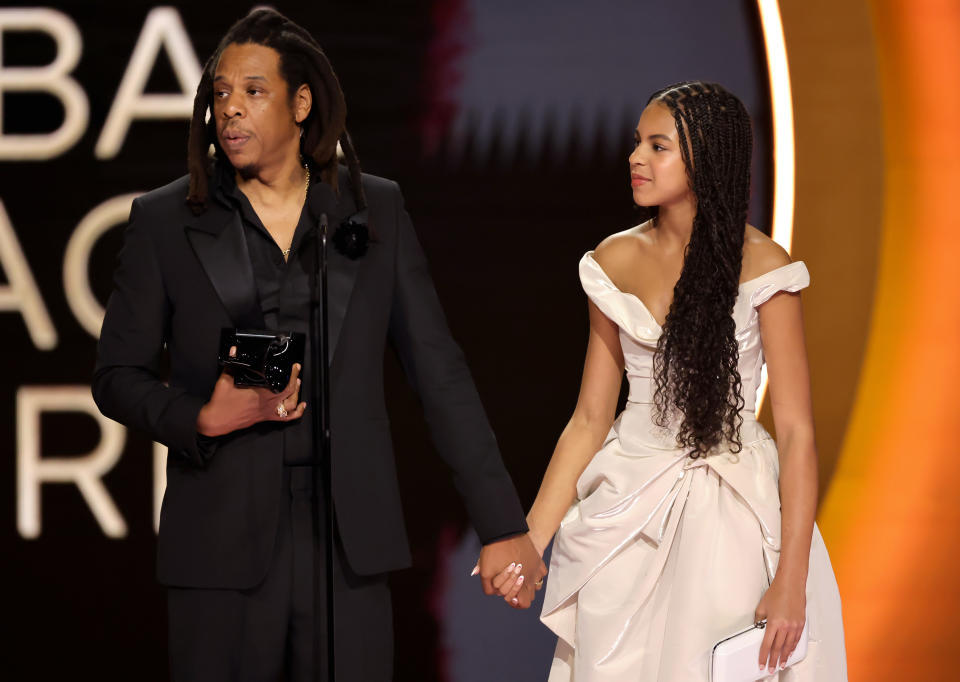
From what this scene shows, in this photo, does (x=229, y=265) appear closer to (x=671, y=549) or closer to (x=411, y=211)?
(x=671, y=549)

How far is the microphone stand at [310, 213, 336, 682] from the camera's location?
6.61 ft

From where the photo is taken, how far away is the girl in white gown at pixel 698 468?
2.40 m

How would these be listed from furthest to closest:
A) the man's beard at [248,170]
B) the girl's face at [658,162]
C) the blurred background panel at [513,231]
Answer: the blurred background panel at [513,231]
the girl's face at [658,162]
the man's beard at [248,170]

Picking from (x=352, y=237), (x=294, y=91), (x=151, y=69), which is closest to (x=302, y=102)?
(x=294, y=91)

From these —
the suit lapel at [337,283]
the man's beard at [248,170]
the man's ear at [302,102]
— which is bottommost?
the suit lapel at [337,283]

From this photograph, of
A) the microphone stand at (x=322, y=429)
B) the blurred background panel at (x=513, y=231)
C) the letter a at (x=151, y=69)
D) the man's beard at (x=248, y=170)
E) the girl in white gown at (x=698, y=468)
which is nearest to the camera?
the microphone stand at (x=322, y=429)

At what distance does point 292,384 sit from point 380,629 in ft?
1.77

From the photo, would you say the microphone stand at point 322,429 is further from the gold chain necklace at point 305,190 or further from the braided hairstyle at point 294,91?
the braided hairstyle at point 294,91

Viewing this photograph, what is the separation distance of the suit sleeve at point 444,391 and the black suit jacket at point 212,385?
0.05 metres

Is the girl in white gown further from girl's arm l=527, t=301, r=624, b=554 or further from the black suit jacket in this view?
the black suit jacket

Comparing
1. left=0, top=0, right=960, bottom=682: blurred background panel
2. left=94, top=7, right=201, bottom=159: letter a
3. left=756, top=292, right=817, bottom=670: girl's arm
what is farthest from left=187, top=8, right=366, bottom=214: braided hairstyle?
left=94, top=7, right=201, bottom=159: letter a

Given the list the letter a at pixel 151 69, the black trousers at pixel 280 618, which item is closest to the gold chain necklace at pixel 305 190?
the black trousers at pixel 280 618

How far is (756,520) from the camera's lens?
2.44m

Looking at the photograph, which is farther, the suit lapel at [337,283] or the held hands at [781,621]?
the held hands at [781,621]
